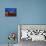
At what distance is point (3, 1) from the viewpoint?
295 centimetres

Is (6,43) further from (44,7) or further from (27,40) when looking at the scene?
(44,7)

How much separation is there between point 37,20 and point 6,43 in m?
1.02

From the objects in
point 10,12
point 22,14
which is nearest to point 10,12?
point 10,12

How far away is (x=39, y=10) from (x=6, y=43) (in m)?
1.23

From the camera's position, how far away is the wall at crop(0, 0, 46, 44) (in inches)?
116

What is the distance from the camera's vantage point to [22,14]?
2.98 m

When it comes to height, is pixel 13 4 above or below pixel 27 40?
above

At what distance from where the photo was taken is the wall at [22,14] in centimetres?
294

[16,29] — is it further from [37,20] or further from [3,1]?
[3,1]

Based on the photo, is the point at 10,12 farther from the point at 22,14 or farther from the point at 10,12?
the point at 22,14

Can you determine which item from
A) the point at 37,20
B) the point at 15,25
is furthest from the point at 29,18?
the point at 15,25

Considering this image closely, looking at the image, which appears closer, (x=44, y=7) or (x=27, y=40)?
(x=27, y=40)

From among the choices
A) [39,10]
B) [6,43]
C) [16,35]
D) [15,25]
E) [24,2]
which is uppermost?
[24,2]

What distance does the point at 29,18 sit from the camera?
3.00 meters
